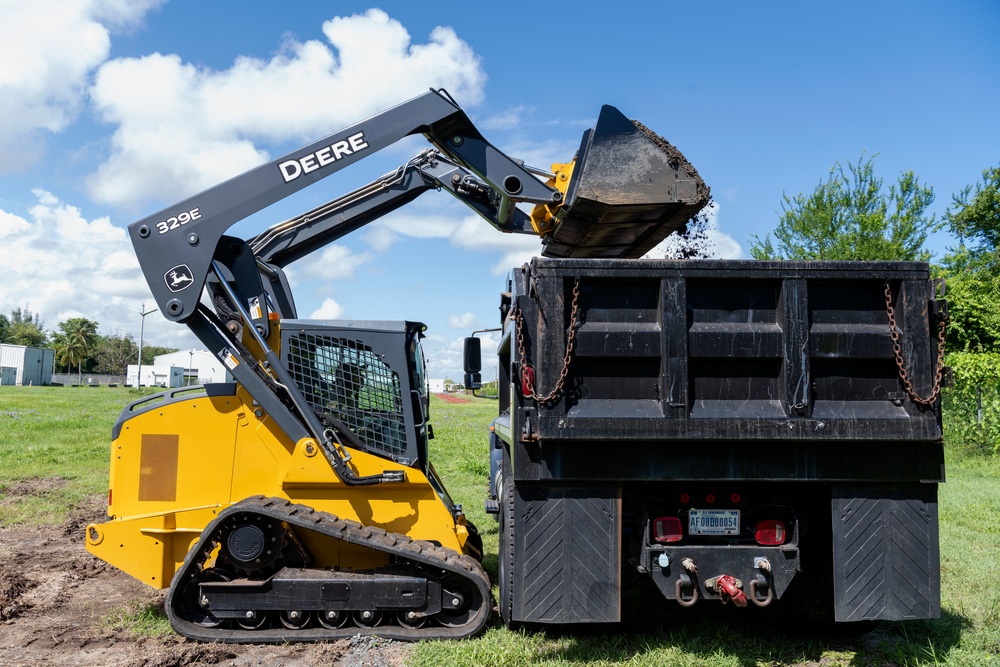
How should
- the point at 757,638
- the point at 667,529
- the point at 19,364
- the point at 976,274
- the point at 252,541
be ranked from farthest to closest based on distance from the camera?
the point at 19,364, the point at 976,274, the point at 252,541, the point at 757,638, the point at 667,529

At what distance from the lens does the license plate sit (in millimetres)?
4590

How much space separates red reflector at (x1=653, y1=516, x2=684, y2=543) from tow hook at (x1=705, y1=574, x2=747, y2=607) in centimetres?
31

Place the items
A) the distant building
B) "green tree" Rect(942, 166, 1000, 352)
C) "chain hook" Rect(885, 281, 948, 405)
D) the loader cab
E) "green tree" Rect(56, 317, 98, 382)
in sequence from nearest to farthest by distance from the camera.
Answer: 1. "chain hook" Rect(885, 281, 948, 405)
2. the loader cab
3. "green tree" Rect(942, 166, 1000, 352)
4. the distant building
5. "green tree" Rect(56, 317, 98, 382)

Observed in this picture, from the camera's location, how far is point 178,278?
18.3 feet

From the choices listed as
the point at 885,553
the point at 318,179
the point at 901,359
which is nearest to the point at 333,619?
the point at 318,179

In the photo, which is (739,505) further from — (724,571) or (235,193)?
(235,193)

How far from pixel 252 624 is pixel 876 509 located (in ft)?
13.4

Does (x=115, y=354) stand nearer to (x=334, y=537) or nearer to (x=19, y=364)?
(x=19, y=364)

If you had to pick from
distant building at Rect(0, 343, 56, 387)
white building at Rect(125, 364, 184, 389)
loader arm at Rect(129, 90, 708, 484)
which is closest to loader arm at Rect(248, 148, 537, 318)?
loader arm at Rect(129, 90, 708, 484)

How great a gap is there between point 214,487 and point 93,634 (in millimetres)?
1255

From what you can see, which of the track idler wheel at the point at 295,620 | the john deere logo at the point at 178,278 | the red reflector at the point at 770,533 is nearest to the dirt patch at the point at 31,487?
the john deere logo at the point at 178,278

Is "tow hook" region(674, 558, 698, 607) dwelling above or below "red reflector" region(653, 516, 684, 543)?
below

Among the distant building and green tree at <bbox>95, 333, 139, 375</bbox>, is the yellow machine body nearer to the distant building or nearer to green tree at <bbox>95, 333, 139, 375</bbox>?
the distant building

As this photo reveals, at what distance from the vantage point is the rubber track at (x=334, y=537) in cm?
524
